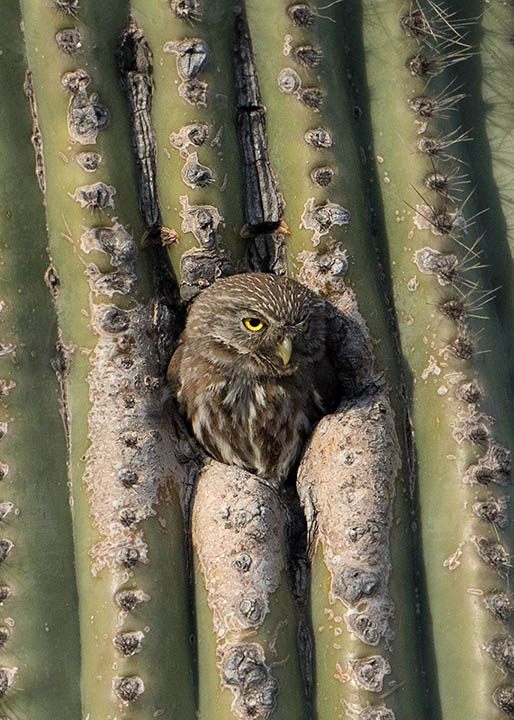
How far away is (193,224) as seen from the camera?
362 cm

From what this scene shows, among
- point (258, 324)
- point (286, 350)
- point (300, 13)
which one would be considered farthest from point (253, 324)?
point (300, 13)

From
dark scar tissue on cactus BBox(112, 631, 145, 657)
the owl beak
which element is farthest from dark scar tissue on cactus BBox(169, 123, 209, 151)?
dark scar tissue on cactus BBox(112, 631, 145, 657)

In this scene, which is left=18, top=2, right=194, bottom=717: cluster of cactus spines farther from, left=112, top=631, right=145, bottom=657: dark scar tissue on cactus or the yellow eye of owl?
the yellow eye of owl

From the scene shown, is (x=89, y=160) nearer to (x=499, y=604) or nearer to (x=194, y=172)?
(x=194, y=172)

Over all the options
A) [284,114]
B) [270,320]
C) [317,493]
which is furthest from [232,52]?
[317,493]

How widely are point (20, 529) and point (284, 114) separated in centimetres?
175

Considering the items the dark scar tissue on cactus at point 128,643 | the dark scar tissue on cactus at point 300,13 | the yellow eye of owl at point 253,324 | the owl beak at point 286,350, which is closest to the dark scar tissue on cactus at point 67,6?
the dark scar tissue on cactus at point 300,13

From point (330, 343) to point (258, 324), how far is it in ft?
0.99

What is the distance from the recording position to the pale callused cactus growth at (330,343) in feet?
10.6

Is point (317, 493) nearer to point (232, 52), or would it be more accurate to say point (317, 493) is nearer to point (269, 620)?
point (269, 620)

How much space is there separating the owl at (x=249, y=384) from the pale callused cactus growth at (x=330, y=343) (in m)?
0.19

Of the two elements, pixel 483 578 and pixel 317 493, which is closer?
pixel 483 578

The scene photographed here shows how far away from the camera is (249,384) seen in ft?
13.5

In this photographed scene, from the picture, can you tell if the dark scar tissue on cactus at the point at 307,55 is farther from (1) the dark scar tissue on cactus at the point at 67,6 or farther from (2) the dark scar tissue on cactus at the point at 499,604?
(2) the dark scar tissue on cactus at the point at 499,604
